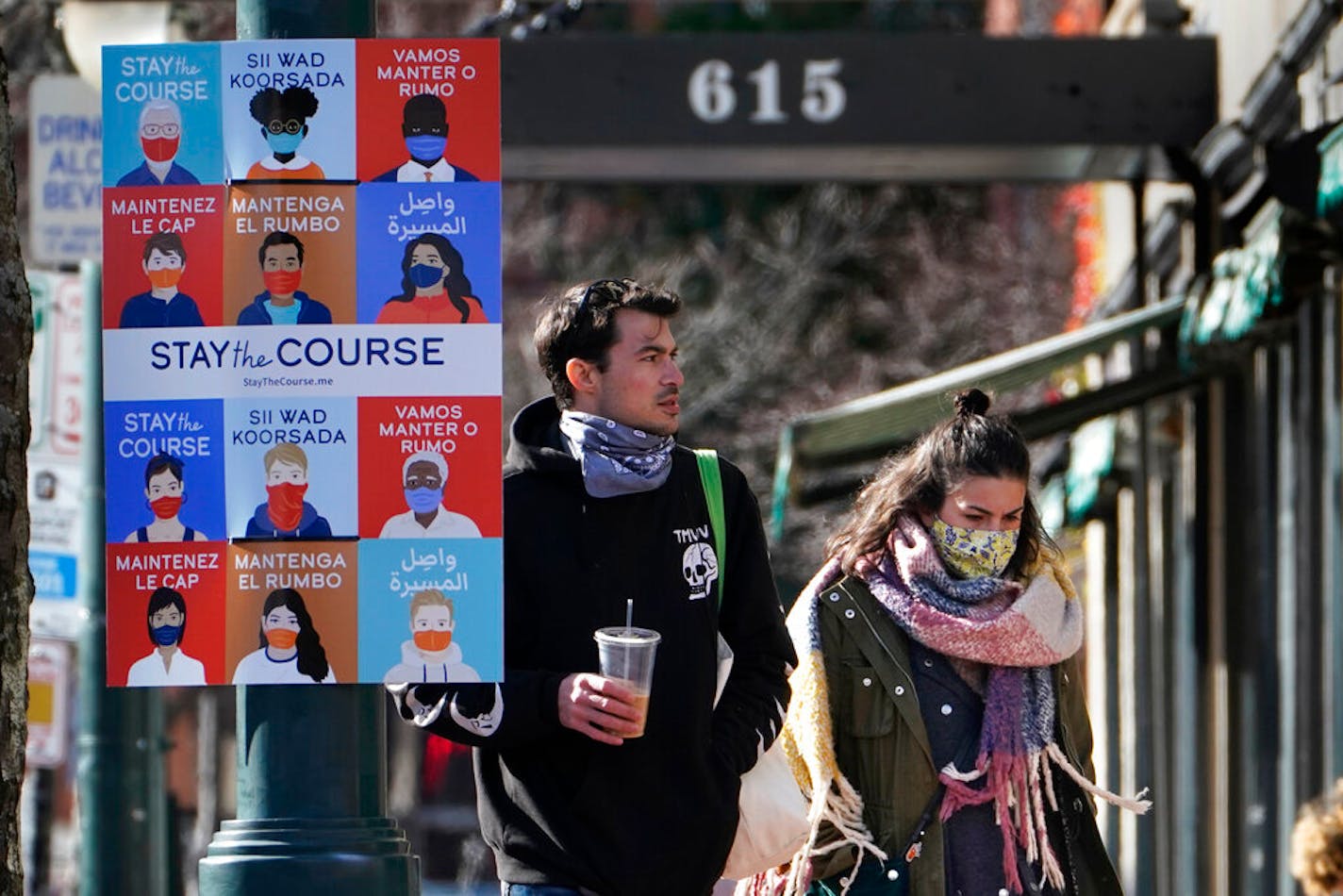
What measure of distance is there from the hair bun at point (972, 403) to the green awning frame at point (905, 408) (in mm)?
5122

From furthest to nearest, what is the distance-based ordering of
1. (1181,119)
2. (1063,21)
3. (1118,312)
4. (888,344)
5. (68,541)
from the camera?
(888,344)
(1063,21)
(1118,312)
(1181,119)
(68,541)

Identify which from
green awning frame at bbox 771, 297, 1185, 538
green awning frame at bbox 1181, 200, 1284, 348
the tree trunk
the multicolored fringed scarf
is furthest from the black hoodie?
green awning frame at bbox 771, 297, 1185, 538

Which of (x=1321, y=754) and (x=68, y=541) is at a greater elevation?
(x=68, y=541)

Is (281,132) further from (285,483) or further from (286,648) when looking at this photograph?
(286,648)

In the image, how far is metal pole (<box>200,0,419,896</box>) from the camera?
505 centimetres

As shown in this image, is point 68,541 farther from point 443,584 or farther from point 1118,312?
point 1118,312

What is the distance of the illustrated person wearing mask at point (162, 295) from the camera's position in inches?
196

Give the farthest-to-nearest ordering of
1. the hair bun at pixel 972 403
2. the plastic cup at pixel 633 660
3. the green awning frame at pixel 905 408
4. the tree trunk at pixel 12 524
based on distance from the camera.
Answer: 1. the green awning frame at pixel 905 408
2. the hair bun at pixel 972 403
3. the tree trunk at pixel 12 524
4. the plastic cup at pixel 633 660

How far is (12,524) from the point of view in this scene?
4738 mm

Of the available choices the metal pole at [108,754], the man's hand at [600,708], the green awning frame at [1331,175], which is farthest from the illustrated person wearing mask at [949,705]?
the metal pole at [108,754]

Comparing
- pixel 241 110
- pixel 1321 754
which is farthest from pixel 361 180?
pixel 1321 754

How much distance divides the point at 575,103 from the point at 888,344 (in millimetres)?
18422

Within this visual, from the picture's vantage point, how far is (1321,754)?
10219mm

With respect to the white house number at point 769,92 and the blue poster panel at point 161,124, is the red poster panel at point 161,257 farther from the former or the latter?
the white house number at point 769,92
